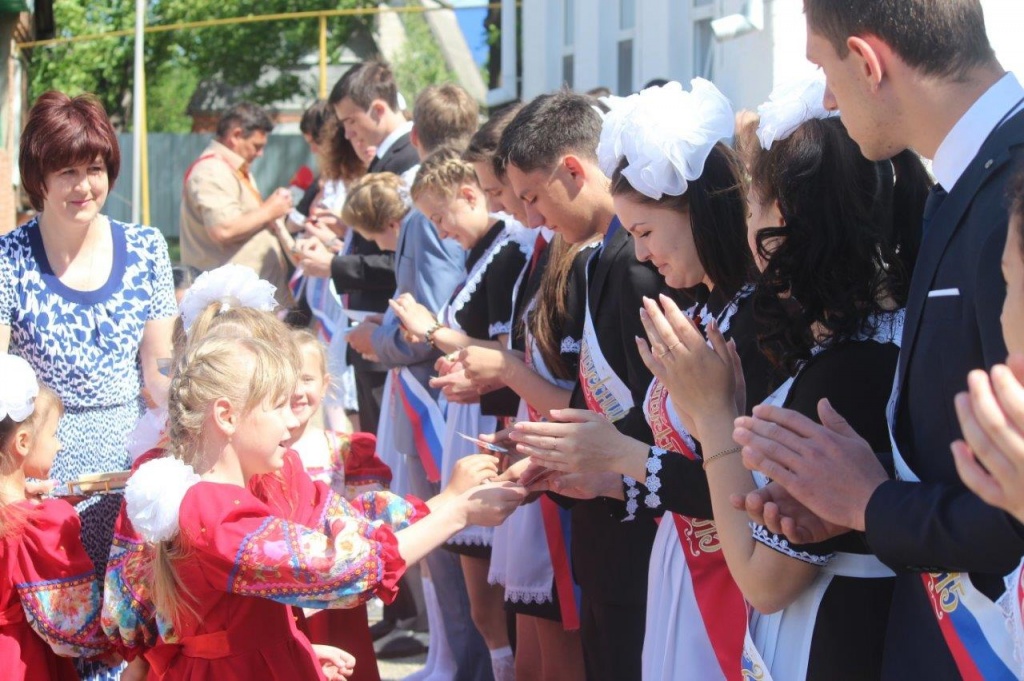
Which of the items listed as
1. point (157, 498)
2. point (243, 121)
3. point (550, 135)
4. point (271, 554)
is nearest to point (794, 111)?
point (550, 135)

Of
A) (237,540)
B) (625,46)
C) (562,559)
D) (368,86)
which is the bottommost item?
(562,559)

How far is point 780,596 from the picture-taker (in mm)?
2100

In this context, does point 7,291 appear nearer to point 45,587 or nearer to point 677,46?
point 45,587

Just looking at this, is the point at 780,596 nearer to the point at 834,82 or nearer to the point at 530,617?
the point at 834,82

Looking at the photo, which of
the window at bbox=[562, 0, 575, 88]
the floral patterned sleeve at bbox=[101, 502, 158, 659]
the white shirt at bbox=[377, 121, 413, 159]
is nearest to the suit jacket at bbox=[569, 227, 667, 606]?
the floral patterned sleeve at bbox=[101, 502, 158, 659]

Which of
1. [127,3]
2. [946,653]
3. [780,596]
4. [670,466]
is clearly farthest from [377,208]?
[127,3]

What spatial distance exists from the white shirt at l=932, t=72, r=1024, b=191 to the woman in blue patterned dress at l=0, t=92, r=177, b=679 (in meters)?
2.56

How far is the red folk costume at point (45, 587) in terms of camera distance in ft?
10.1

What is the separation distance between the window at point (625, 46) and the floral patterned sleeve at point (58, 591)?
558cm

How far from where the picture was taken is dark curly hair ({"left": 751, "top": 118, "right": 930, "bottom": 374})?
2090mm

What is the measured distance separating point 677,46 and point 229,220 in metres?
2.86

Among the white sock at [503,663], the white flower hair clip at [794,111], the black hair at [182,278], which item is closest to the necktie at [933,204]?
the white flower hair clip at [794,111]

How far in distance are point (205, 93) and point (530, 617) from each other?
24.4 m

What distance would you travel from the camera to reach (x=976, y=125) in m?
1.73
